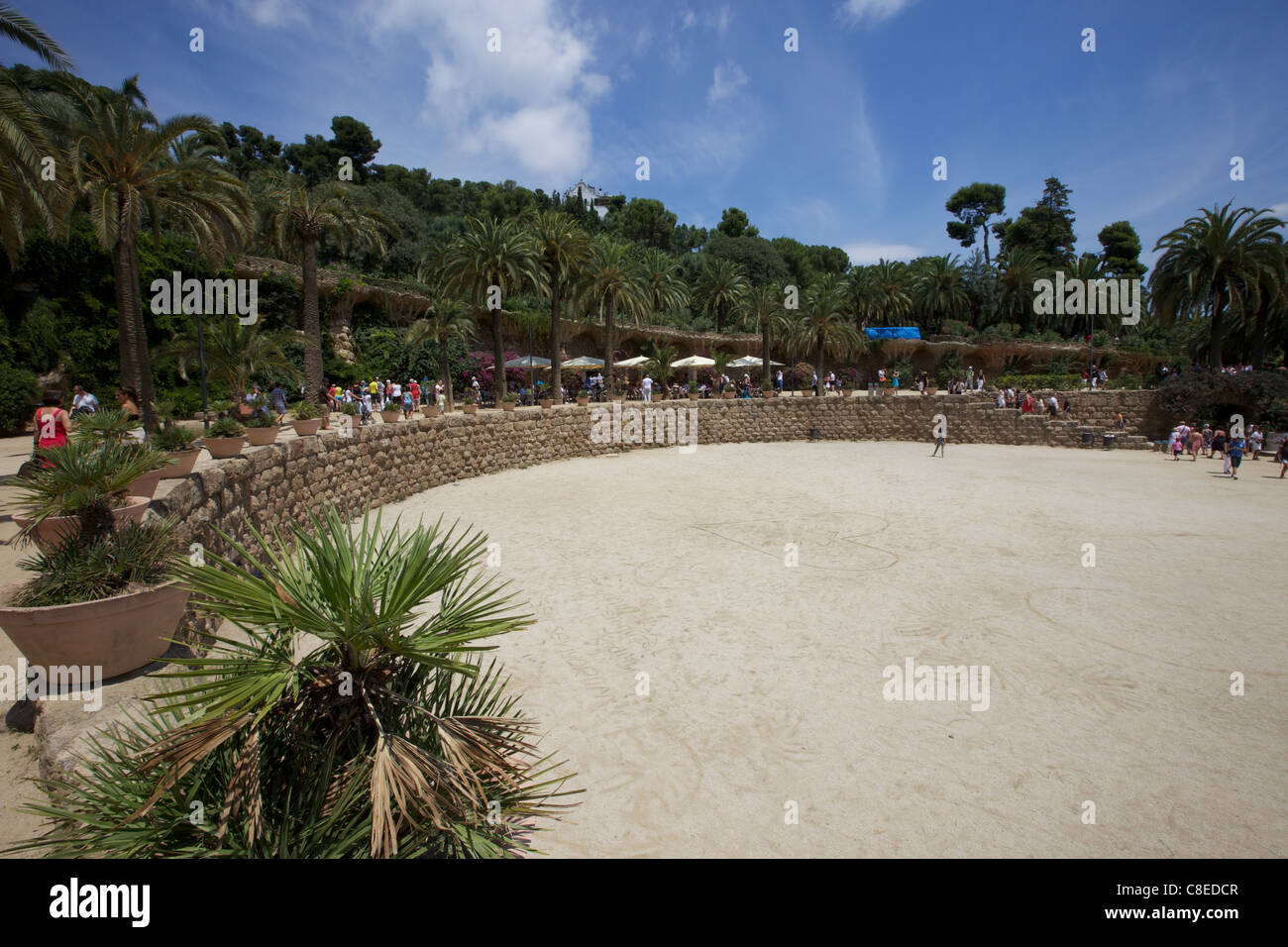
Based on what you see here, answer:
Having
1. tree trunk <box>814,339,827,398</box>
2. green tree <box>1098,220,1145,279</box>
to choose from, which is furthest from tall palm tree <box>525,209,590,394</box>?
green tree <box>1098,220,1145,279</box>

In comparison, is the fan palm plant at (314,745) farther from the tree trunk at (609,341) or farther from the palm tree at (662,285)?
the palm tree at (662,285)

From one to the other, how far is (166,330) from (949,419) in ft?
120

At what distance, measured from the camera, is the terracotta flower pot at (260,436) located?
1107cm

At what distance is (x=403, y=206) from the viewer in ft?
170

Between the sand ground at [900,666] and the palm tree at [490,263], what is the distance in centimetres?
1302

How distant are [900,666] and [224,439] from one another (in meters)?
9.73

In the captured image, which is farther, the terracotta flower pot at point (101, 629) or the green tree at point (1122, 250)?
the green tree at point (1122, 250)

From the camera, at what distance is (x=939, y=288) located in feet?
188

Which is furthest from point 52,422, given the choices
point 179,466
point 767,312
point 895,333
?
point 895,333

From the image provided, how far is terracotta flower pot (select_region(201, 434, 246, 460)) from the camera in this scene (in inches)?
375

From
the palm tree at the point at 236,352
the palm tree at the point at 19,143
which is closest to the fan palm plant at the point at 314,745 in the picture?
the palm tree at the point at 236,352

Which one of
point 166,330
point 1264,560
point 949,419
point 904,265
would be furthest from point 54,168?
point 904,265

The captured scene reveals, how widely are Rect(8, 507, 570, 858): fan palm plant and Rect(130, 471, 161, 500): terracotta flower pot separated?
11.0 feet
